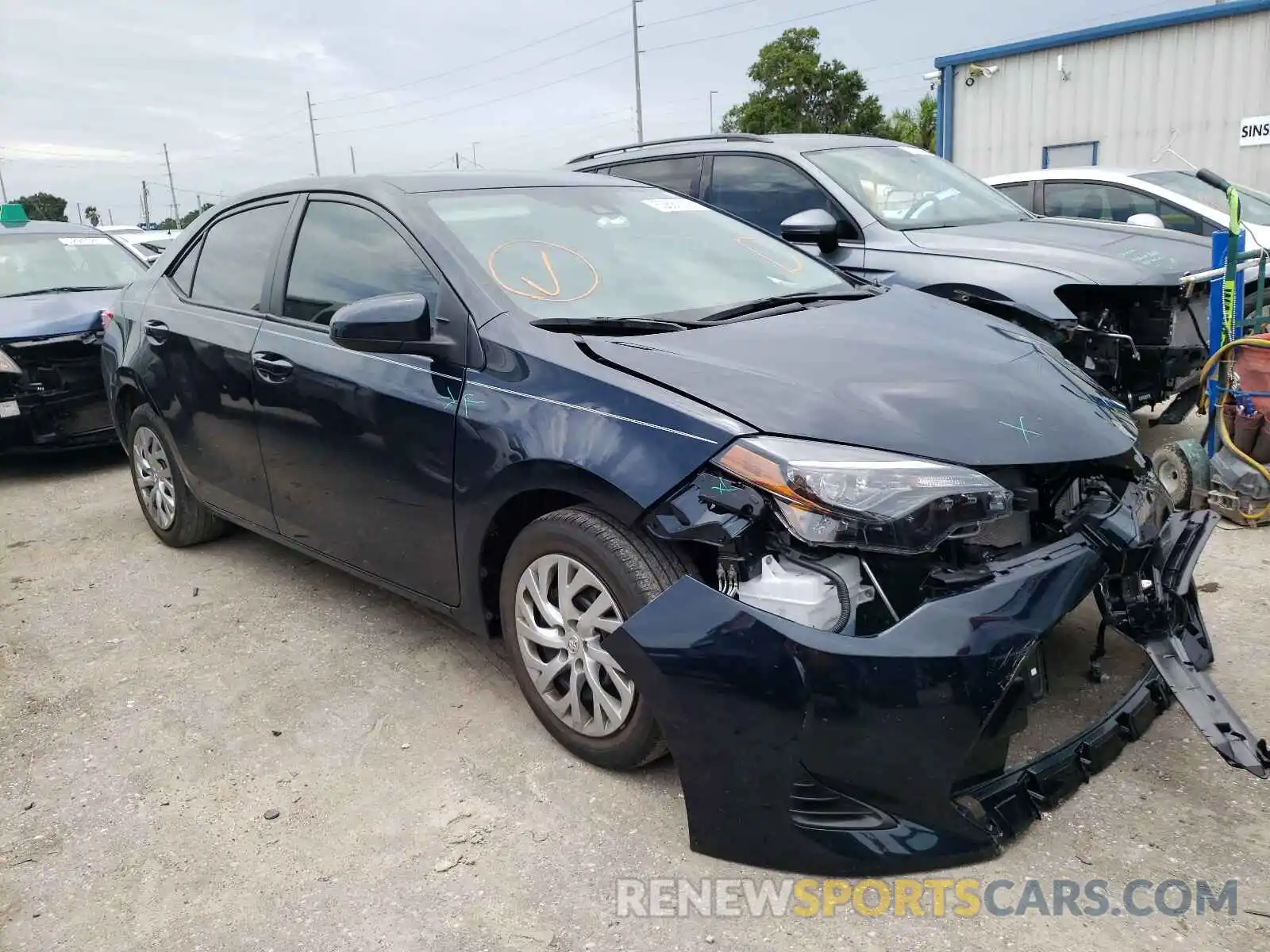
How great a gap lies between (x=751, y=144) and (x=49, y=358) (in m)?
4.60

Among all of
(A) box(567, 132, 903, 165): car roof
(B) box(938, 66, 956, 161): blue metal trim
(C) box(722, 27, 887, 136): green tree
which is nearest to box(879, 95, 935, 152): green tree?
(C) box(722, 27, 887, 136): green tree

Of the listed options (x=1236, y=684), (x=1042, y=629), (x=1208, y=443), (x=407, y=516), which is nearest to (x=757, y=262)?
(x=407, y=516)

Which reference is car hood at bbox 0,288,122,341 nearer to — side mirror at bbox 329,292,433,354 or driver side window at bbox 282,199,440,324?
driver side window at bbox 282,199,440,324

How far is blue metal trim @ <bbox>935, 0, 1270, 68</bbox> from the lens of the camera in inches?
484

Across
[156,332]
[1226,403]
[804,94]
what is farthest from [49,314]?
[804,94]

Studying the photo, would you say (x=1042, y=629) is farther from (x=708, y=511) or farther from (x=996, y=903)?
(x=708, y=511)

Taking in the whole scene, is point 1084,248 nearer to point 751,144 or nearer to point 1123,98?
point 751,144

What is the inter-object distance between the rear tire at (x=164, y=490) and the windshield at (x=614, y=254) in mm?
2131

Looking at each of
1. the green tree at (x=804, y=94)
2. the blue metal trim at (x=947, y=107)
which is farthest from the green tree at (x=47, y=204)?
the blue metal trim at (x=947, y=107)

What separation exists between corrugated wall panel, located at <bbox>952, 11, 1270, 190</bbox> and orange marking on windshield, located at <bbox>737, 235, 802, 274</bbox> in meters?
11.9

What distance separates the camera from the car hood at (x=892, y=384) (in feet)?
7.74

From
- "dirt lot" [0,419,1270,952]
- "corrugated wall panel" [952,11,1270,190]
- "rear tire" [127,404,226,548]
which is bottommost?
"dirt lot" [0,419,1270,952]

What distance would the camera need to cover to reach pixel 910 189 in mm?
6043
